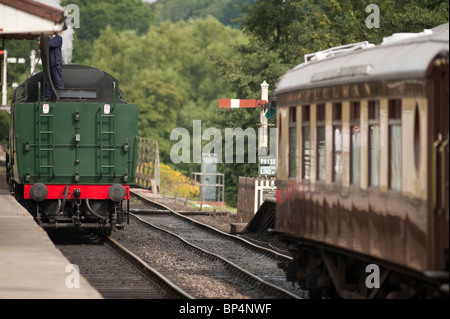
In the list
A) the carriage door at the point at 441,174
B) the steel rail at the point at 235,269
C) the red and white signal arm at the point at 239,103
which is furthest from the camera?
the red and white signal arm at the point at 239,103

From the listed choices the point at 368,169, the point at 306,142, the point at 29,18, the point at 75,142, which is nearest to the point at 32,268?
the point at 306,142

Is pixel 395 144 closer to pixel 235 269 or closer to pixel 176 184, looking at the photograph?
pixel 235 269

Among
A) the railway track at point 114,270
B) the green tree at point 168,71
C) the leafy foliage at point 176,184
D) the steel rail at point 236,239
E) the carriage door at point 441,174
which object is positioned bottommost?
the railway track at point 114,270

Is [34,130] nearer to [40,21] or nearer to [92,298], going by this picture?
[40,21]

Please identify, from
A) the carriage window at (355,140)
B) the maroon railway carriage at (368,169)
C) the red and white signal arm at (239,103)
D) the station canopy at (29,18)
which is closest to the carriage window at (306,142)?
the maroon railway carriage at (368,169)

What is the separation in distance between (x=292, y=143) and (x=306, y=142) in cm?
60

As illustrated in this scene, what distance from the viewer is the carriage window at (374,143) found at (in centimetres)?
991

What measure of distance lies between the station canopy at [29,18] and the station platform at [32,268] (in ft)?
11.8

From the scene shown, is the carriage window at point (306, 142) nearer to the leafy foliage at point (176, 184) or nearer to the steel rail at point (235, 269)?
the steel rail at point (235, 269)

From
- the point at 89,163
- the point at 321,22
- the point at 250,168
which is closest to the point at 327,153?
the point at 89,163

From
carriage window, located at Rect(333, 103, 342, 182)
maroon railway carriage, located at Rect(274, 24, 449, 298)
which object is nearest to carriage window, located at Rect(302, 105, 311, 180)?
maroon railway carriage, located at Rect(274, 24, 449, 298)

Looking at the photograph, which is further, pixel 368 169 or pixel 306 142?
pixel 306 142

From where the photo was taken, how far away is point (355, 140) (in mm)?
10648

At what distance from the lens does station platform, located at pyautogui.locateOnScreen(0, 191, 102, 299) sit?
10.6 meters
